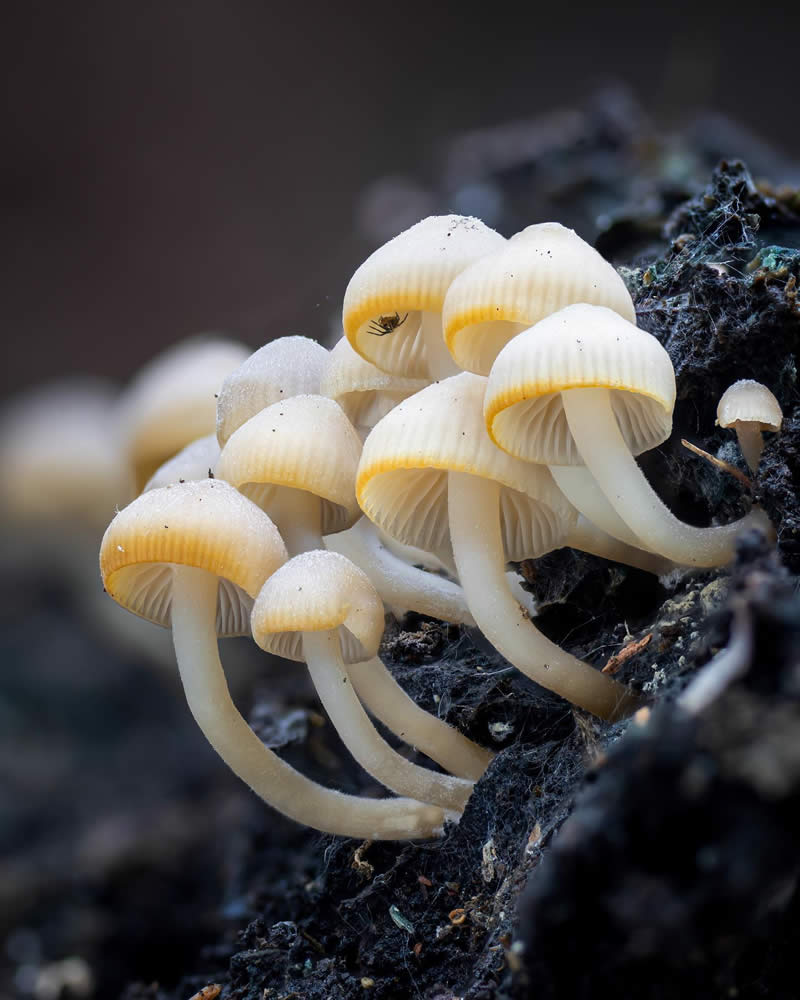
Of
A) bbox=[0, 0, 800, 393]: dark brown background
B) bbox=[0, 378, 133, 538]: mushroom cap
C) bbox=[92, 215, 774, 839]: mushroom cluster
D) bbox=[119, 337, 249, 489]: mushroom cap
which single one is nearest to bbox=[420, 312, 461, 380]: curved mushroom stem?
bbox=[92, 215, 774, 839]: mushroom cluster

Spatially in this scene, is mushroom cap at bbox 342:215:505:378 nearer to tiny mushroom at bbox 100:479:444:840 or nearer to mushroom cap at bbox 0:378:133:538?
tiny mushroom at bbox 100:479:444:840

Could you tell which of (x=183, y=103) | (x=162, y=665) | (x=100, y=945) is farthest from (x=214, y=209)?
(x=100, y=945)

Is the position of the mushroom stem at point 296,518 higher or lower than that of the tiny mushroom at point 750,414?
lower

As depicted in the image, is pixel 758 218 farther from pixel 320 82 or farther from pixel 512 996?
pixel 320 82

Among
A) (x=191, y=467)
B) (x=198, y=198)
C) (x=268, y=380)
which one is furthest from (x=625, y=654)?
(x=198, y=198)

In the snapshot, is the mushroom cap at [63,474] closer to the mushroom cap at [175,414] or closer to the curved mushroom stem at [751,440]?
the mushroom cap at [175,414]

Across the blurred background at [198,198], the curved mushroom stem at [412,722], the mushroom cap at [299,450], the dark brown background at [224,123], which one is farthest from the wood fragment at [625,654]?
the dark brown background at [224,123]

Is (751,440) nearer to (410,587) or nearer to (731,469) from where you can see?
(731,469)
